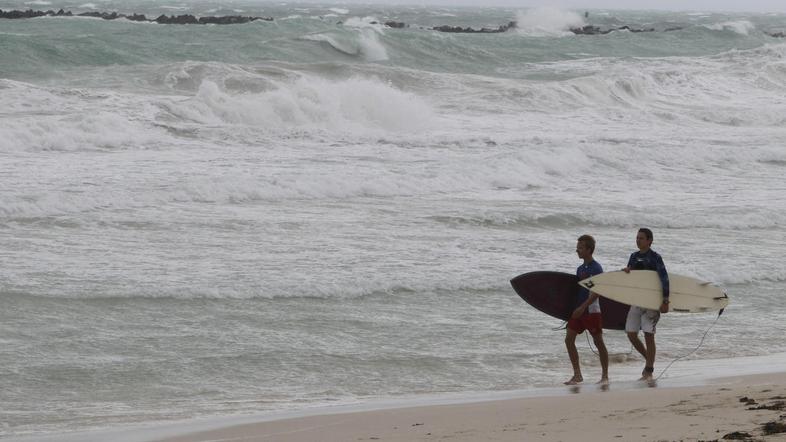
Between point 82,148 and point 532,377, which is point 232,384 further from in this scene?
point 82,148

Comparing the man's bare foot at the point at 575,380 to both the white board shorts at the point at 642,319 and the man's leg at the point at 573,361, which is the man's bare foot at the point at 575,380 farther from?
the white board shorts at the point at 642,319

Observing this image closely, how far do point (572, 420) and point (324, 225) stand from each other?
25.6ft

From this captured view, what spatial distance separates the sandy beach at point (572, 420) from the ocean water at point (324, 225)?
800 mm

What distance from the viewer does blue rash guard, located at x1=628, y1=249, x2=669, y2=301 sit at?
8.55 m

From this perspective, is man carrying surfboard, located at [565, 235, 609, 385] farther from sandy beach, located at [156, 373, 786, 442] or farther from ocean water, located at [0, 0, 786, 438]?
sandy beach, located at [156, 373, 786, 442]

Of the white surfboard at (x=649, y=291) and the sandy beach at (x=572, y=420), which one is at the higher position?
the white surfboard at (x=649, y=291)

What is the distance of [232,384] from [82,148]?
12044 mm

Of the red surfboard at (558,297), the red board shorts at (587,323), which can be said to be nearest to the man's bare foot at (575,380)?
the red board shorts at (587,323)

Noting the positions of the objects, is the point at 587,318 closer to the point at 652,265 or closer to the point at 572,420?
the point at 652,265

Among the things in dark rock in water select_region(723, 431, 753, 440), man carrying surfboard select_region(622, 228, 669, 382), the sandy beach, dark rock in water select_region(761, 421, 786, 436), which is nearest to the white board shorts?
man carrying surfboard select_region(622, 228, 669, 382)

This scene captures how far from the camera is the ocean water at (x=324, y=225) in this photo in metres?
8.62

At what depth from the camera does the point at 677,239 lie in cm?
1430

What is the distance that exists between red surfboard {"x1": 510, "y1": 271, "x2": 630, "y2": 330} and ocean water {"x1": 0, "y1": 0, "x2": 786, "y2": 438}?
38cm

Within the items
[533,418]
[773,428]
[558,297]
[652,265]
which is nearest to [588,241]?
[652,265]
